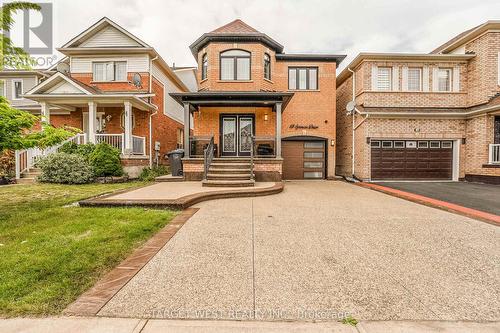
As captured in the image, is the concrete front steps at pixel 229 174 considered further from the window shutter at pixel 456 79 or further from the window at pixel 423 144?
the window shutter at pixel 456 79

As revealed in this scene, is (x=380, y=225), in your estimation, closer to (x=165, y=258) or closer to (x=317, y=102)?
(x=165, y=258)

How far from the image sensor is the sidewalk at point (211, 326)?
6.33ft

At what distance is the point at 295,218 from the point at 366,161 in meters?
9.18

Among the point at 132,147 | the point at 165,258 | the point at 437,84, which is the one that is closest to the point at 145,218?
the point at 165,258

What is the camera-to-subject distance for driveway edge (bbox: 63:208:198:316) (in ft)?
7.07

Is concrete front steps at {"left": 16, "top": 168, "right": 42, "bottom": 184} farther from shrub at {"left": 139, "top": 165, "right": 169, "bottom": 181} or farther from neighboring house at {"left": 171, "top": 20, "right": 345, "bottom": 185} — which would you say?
neighboring house at {"left": 171, "top": 20, "right": 345, "bottom": 185}

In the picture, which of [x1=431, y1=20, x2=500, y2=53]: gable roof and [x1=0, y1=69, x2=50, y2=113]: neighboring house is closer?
[x1=431, y1=20, x2=500, y2=53]: gable roof

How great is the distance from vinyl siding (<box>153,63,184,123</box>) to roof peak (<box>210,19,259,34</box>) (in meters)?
4.62

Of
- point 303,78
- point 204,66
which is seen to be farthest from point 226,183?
point 303,78

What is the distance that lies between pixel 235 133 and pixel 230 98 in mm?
2304

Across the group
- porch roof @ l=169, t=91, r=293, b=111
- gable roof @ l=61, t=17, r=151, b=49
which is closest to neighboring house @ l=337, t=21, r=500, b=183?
porch roof @ l=169, t=91, r=293, b=111

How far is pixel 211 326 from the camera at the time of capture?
2.00m

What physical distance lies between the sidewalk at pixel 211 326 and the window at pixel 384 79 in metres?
13.2

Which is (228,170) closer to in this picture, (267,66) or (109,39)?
(267,66)
